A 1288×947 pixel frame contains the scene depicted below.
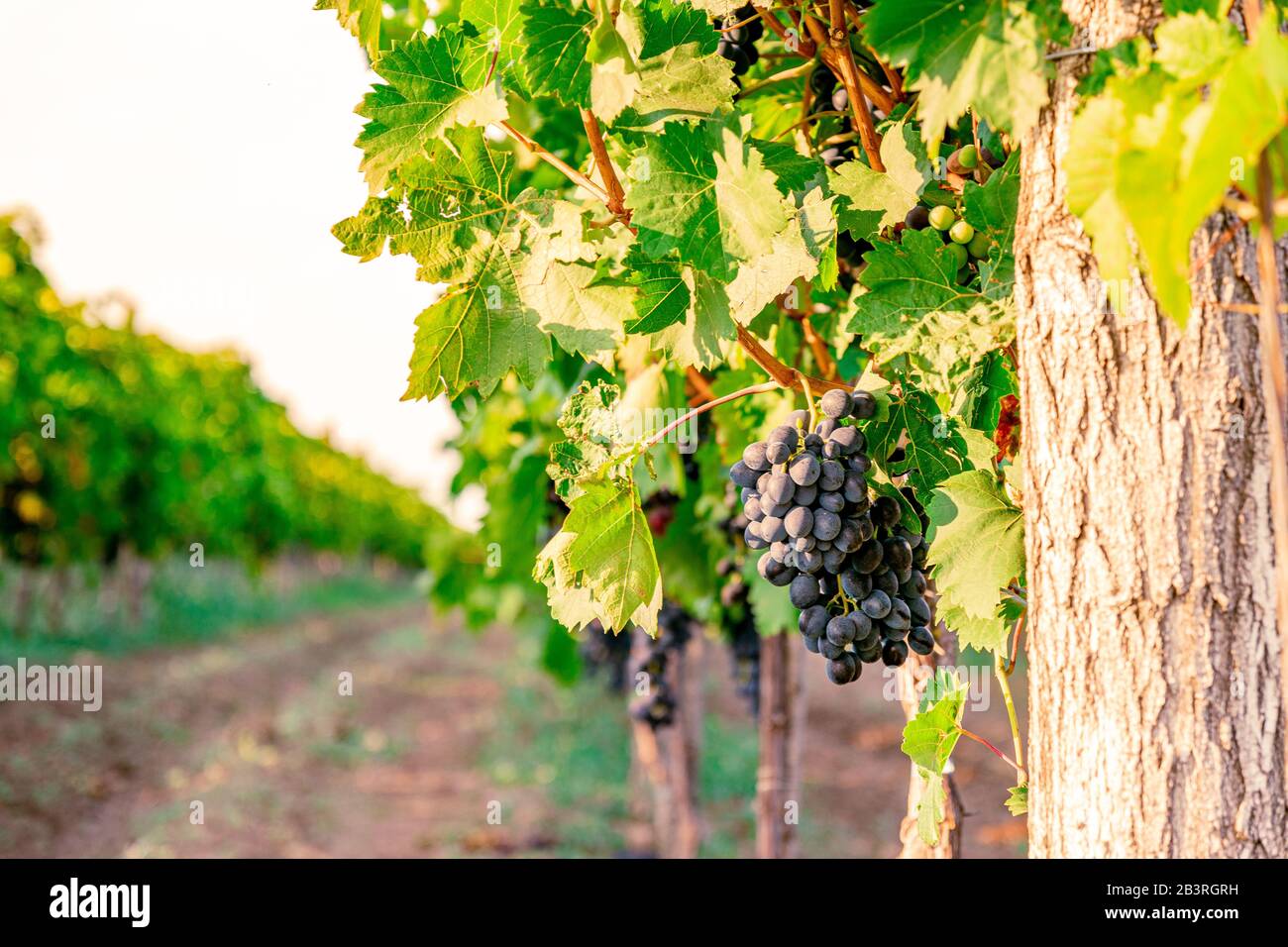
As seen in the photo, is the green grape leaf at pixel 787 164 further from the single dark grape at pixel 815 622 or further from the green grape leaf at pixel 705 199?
the single dark grape at pixel 815 622

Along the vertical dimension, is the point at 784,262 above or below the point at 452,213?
below

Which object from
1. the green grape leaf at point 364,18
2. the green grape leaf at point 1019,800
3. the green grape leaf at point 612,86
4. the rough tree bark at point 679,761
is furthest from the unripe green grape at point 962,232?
the rough tree bark at point 679,761

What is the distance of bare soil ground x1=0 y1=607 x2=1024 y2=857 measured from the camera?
8.40 meters

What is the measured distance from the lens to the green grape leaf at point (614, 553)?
146 cm

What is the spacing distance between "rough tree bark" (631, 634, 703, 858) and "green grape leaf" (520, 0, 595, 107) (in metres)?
3.29

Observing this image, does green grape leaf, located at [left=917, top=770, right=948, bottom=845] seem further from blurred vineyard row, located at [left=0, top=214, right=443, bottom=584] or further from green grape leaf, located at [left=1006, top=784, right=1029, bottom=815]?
blurred vineyard row, located at [left=0, top=214, right=443, bottom=584]

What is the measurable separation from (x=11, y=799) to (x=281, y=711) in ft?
18.2

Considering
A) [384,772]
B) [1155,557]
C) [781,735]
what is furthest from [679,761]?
[384,772]

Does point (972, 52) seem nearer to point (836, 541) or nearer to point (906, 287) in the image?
point (906, 287)

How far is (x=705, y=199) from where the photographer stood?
1.30m

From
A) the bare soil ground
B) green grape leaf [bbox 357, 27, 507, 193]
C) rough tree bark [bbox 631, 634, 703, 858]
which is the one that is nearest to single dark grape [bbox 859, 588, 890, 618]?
green grape leaf [bbox 357, 27, 507, 193]

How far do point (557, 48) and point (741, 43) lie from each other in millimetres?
508

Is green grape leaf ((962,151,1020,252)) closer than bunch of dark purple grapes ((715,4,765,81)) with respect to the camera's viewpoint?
Yes

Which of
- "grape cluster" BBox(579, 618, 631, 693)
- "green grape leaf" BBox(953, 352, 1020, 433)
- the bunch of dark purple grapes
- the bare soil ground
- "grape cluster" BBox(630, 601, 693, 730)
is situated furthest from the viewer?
the bare soil ground
